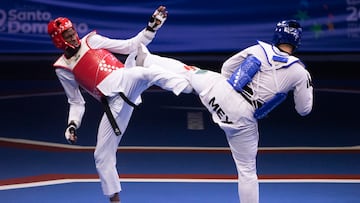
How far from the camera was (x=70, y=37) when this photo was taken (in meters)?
6.45

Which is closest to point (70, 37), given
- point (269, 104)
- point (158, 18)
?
point (158, 18)

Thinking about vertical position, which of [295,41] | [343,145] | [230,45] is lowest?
[343,145]

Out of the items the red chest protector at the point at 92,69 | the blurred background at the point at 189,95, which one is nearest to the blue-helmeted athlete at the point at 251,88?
the red chest protector at the point at 92,69

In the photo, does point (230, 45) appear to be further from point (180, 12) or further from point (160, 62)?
point (160, 62)

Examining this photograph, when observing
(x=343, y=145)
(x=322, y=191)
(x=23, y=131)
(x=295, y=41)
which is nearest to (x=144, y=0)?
(x=23, y=131)

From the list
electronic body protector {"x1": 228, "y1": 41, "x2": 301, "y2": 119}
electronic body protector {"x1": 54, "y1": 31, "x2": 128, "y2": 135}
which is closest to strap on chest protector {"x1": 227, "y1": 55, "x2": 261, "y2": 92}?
electronic body protector {"x1": 228, "y1": 41, "x2": 301, "y2": 119}

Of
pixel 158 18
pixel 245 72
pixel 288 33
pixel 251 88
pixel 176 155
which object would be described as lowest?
pixel 176 155

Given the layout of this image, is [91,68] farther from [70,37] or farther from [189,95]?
[189,95]

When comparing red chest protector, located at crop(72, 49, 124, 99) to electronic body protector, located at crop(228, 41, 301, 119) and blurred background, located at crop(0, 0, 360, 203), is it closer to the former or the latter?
electronic body protector, located at crop(228, 41, 301, 119)

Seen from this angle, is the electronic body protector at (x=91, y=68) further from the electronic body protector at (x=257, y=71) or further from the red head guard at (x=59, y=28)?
the electronic body protector at (x=257, y=71)

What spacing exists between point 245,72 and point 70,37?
136cm

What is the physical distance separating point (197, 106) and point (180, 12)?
4.83 feet

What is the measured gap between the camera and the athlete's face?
6398mm

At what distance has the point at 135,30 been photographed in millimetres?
12195
